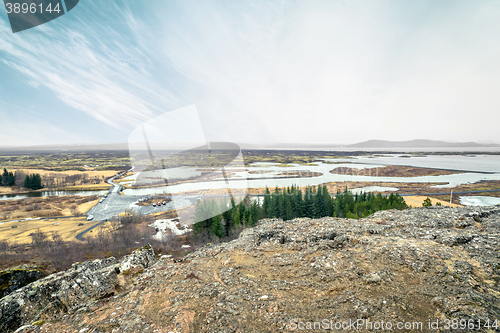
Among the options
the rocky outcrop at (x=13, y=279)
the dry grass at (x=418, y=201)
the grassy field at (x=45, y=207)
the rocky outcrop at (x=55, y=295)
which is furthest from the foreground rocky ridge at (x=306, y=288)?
the grassy field at (x=45, y=207)

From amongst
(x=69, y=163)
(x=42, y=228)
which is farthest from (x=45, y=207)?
(x=69, y=163)

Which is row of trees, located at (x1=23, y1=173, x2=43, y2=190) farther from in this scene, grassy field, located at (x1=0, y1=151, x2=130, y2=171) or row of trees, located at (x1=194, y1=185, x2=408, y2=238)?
row of trees, located at (x1=194, y1=185, x2=408, y2=238)

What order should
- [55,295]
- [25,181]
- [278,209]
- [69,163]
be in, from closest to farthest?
[55,295] < [278,209] < [25,181] < [69,163]

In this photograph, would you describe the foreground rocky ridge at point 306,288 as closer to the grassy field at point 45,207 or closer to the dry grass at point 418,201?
the dry grass at point 418,201

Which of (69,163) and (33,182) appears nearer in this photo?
(33,182)

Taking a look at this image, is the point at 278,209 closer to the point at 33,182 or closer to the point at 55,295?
the point at 55,295

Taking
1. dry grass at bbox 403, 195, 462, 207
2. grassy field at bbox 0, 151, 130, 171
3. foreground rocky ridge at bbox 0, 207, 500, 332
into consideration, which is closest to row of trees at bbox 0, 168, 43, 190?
grassy field at bbox 0, 151, 130, 171

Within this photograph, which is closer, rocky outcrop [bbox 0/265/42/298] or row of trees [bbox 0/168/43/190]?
rocky outcrop [bbox 0/265/42/298]

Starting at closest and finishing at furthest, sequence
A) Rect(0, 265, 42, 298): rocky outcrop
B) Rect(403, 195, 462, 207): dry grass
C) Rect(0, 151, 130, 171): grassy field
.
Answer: Rect(0, 265, 42, 298): rocky outcrop, Rect(403, 195, 462, 207): dry grass, Rect(0, 151, 130, 171): grassy field
